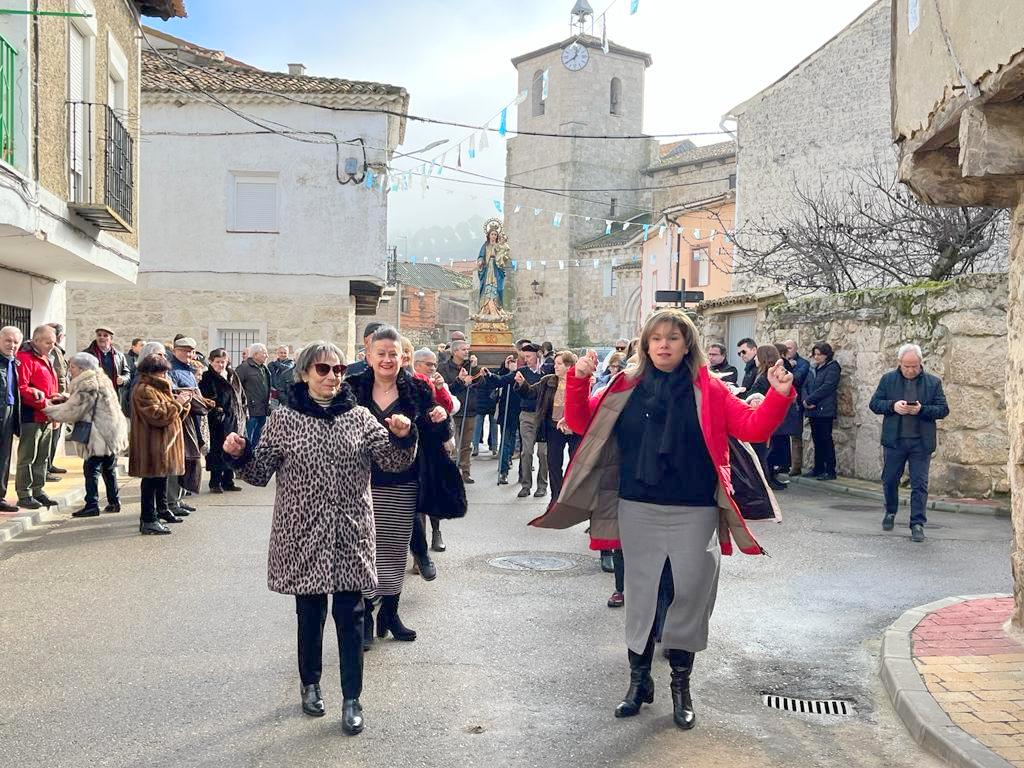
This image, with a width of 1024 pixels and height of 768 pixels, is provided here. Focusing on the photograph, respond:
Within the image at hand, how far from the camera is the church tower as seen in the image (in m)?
59.4

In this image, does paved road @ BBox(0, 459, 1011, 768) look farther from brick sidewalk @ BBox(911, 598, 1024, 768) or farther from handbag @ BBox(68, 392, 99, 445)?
handbag @ BBox(68, 392, 99, 445)

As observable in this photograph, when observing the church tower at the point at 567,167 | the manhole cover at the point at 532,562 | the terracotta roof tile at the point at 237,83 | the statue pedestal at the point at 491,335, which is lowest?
the manhole cover at the point at 532,562

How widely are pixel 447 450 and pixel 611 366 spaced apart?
3.90m

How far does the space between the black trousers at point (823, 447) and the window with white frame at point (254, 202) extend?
14.3 m

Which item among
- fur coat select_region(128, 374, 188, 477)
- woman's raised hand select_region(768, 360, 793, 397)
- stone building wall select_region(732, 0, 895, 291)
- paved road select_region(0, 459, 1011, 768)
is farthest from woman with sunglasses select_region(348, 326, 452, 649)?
stone building wall select_region(732, 0, 895, 291)

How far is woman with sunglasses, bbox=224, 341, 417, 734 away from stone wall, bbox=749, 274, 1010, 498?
857cm

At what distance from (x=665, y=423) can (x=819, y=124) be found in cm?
2454

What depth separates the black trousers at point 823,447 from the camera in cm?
1405

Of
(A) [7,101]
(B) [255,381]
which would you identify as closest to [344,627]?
(A) [7,101]

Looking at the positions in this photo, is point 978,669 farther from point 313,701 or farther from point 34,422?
point 34,422

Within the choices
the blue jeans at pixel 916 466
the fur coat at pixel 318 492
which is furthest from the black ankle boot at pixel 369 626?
the blue jeans at pixel 916 466

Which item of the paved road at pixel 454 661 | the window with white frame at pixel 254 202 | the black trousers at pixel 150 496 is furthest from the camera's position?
the window with white frame at pixel 254 202

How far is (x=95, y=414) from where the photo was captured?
33.2ft

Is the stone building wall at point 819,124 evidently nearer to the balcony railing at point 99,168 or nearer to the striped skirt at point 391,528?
the balcony railing at point 99,168
